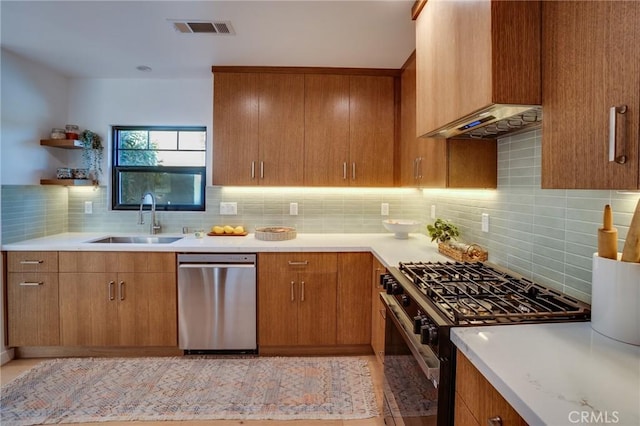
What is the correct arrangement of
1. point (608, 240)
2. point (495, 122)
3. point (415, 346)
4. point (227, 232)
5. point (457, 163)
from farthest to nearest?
1. point (227, 232)
2. point (457, 163)
3. point (495, 122)
4. point (415, 346)
5. point (608, 240)

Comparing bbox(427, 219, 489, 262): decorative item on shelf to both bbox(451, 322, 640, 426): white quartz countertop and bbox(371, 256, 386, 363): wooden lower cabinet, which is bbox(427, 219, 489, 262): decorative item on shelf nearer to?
bbox(371, 256, 386, 363): wooden lower cabinet

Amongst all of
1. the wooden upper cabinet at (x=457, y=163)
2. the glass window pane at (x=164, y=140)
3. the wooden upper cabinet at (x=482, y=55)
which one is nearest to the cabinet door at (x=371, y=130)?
the wooden upper cabinet at (x=457, y=163)

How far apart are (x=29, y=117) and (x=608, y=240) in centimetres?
393

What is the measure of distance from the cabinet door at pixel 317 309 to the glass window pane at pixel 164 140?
189cm

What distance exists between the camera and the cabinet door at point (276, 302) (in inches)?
106

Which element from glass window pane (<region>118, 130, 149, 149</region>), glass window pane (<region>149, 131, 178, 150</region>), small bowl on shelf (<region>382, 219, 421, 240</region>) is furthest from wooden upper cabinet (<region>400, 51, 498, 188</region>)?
glass window pane (<region>118, 130, 149, 149</region>)

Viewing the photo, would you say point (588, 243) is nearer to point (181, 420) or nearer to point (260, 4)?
point (260, 4)

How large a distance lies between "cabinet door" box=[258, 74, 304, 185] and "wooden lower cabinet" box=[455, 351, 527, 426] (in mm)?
2219

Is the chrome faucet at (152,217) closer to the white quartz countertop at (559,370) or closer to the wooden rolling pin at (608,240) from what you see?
the white quartz countertop at (559,370)

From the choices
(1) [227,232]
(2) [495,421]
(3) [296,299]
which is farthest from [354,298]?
(2) [495,421]

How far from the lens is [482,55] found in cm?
125

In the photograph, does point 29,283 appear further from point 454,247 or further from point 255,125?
point 454,247

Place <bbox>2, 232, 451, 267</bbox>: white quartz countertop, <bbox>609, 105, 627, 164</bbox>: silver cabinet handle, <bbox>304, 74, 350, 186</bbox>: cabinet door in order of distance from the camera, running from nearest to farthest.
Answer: <bbox>609, 105, 627, 164</bbox>: silver cabinet handle → <bbox>2, 232, 451, 267</bbox>: white quartz countertop → <bbox>304, 74, 350, 186</bbox>: cabinet door

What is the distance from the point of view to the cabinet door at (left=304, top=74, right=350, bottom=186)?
3.01 m
